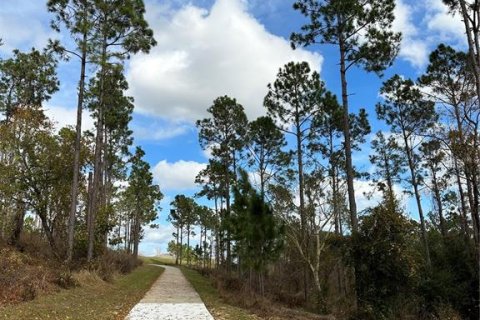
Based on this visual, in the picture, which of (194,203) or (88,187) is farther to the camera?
(194,203)

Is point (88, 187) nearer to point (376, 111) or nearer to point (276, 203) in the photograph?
point (276, 203)

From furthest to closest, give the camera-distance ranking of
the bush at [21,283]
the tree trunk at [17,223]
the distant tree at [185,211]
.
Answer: the distant tree at [185,211] < the tree trunk at [17,223] < the bush at [21,283]

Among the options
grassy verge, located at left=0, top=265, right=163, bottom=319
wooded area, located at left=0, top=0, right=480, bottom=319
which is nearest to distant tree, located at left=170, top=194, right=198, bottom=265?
wooded area, located at left=0, top=0, right=480, bottom=319

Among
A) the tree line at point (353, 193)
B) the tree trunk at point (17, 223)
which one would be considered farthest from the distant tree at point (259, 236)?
the tree trunk at point (17, 223)

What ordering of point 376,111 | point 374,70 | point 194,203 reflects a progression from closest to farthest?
point 374,70 < point 376,111 < point 194,203

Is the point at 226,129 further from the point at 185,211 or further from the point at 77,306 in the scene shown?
the point at 185,211

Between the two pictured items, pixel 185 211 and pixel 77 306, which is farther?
pixel 185 211

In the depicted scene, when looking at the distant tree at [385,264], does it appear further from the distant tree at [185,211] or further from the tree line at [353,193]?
the distant tree at [185,211]

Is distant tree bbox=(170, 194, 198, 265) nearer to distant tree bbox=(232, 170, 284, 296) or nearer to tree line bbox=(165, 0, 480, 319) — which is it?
tree line bbox=(165, 0, 480, 319)

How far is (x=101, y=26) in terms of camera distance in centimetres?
2141

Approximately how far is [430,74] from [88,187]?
75.4 feet

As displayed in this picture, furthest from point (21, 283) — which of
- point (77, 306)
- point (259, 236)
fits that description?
point (259, 236)

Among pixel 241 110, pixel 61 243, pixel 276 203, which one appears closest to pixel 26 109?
pixel 61 243

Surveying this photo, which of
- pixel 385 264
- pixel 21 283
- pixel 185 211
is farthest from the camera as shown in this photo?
pixel 185 211
